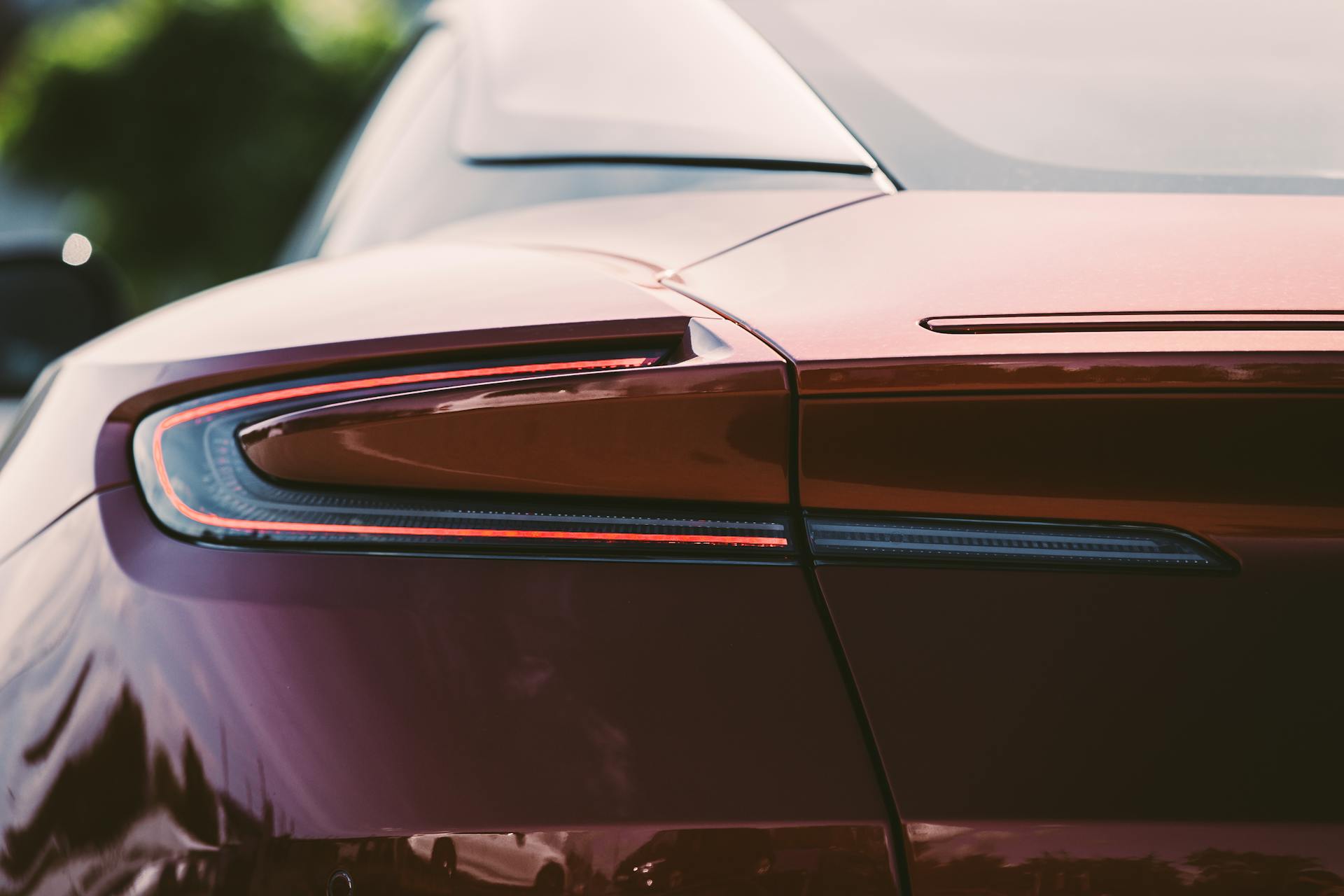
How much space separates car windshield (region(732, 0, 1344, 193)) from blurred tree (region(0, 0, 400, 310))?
1483 centimetres

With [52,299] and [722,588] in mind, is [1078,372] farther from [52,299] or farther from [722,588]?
[52,299]

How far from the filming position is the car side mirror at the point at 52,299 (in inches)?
82.7

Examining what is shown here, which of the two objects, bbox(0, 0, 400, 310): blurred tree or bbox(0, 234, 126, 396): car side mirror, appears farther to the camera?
bbox(0, 0, 400, 310): blurred tree

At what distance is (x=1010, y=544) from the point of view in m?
0.85

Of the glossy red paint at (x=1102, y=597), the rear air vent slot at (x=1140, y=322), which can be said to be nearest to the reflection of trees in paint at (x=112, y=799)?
the glossy red paint at (x=1102, y=597)

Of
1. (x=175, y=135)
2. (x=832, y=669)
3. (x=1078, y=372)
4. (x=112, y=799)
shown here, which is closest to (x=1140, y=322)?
(x=1078, y=372)

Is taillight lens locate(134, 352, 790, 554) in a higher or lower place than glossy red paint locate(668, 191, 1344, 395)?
lower

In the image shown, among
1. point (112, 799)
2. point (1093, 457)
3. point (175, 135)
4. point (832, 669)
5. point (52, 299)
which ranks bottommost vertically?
point (175, 135)

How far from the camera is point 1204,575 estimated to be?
2.71 ft

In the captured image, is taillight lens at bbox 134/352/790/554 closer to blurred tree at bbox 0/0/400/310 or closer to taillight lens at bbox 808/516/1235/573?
taillight lens at bbox 808/516/1235/573

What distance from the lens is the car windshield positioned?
1238 millimetres

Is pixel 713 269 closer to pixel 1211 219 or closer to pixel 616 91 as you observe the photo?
pixel 1211 219

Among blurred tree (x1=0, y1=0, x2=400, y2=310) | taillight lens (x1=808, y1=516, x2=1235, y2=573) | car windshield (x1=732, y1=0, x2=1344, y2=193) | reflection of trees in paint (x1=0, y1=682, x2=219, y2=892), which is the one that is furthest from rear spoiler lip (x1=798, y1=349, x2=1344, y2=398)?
blurred tree (x1=0, y1=0, x2=400, y2=310)

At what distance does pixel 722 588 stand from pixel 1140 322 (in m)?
0.38
